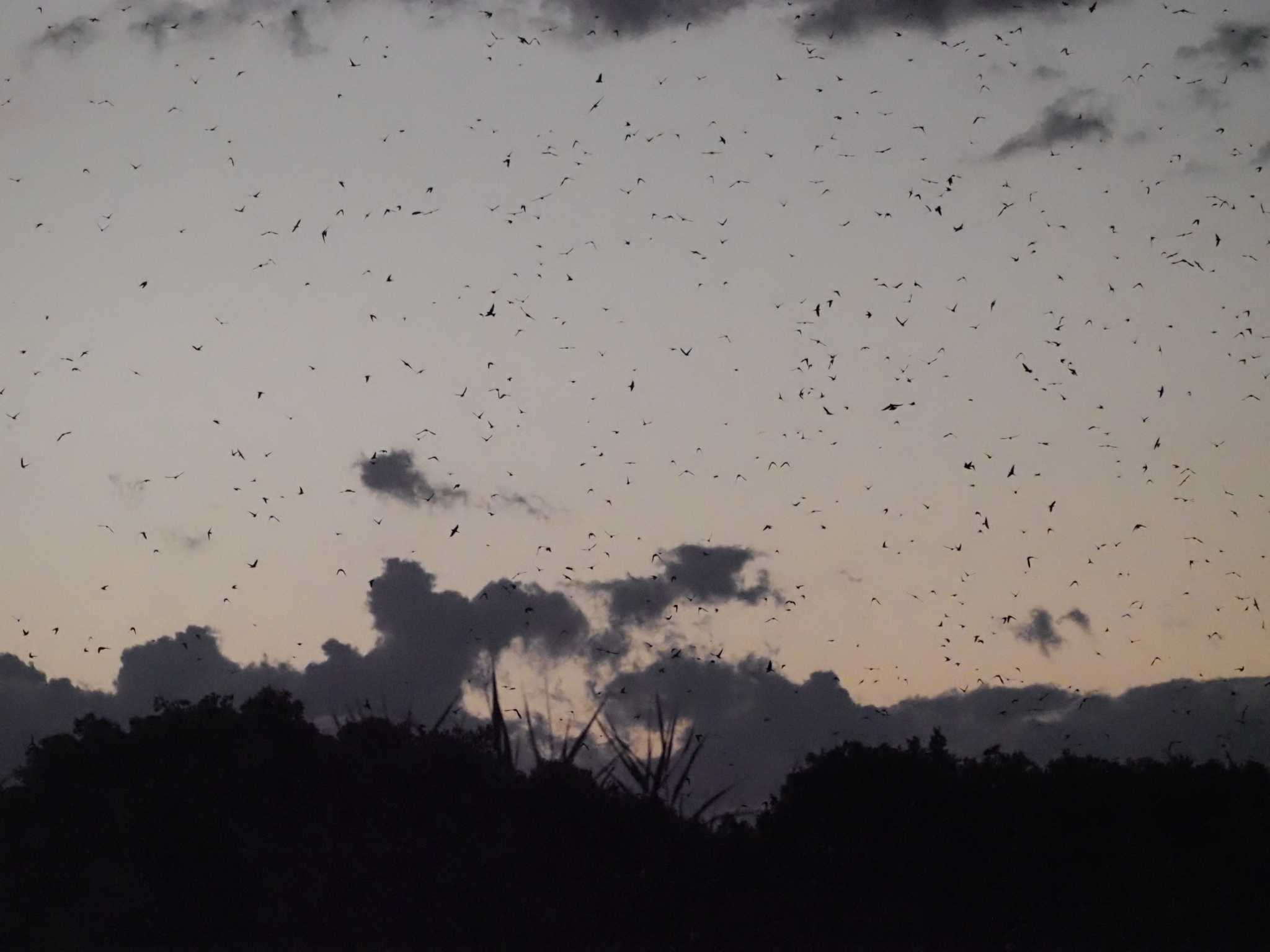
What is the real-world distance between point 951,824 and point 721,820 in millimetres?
8659

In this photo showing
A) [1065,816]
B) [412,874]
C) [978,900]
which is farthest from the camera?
[1065,816]

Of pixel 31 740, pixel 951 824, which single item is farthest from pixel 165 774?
pixel 951 824

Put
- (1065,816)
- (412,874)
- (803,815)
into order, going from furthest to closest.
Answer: (803,815) → (1065,816) → (412,874)

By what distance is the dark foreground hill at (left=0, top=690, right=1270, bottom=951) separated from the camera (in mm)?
52125

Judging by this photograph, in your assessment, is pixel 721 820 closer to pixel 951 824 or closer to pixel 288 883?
pixel 951 824

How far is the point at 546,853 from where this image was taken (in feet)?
181

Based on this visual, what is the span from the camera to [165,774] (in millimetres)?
57969

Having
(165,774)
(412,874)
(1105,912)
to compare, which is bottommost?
(1105,912)

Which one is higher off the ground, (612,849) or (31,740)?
(31,740)

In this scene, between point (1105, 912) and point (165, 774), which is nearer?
point (1105, 912)

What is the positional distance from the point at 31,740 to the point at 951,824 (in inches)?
1368

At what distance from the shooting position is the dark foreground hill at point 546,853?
5212 centimetres

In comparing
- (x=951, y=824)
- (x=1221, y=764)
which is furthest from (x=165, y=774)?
(x=1221, y=764)

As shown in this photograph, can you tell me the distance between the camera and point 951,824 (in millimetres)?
60594
